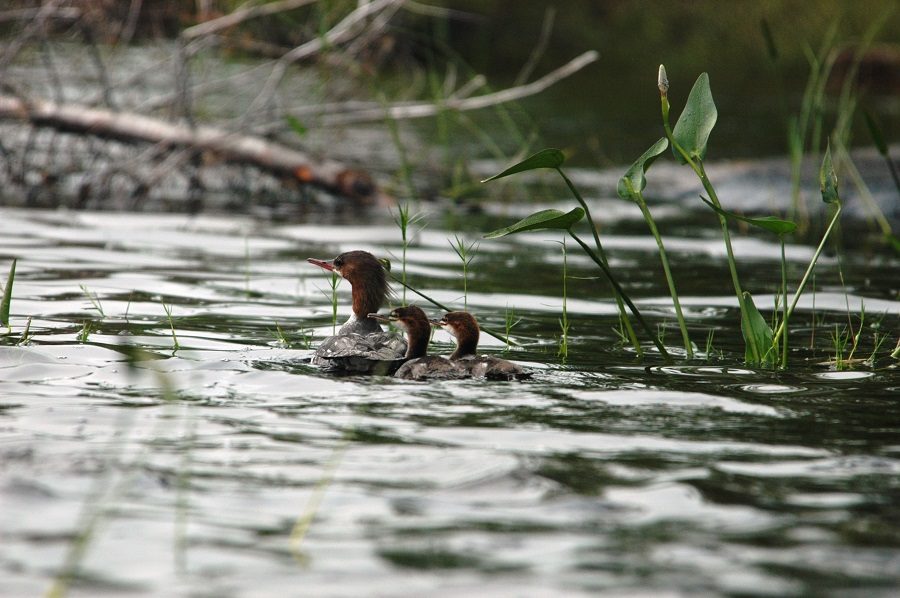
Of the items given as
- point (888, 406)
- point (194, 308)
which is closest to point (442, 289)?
point (194, 308)

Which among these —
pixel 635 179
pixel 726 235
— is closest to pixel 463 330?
pixel 635 179

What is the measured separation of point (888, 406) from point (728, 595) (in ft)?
6.50

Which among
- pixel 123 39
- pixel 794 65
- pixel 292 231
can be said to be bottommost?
pixel 292 231

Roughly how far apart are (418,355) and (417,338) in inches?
3.4

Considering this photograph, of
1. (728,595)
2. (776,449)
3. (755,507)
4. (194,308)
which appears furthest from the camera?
(194,308)

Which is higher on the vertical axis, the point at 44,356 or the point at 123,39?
the point at 123,39

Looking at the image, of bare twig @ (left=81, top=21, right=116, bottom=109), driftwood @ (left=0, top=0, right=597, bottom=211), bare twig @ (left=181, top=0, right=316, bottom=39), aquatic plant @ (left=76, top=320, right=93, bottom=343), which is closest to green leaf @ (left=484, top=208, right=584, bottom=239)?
aquatic plant @ (left=76, top=320, right=93, bottom=343)

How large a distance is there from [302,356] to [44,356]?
99 cm

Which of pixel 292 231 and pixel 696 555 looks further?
pixel 292 231

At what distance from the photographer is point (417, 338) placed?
16.6ft

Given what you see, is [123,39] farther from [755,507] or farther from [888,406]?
[755,507]

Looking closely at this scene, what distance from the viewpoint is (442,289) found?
721cm

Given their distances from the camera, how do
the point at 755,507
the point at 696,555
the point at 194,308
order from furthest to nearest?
the point at 194,308 → the point at 755,507 → the point at 696,555

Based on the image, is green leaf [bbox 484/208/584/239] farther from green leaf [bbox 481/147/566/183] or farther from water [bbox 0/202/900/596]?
water [bbox 0/202/900/596]
